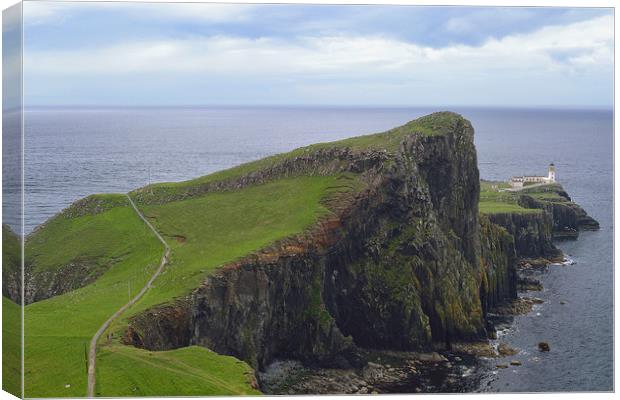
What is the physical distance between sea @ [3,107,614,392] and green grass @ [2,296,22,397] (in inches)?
144

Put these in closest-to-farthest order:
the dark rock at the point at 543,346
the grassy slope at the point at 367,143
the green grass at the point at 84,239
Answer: the dark rock at the point at 543,346
the green grass at the point at 84,239
the grassy slope at the point at 367,143

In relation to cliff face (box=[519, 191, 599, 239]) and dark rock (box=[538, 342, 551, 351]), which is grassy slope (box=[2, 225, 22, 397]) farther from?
cliff face (box=[519, 191, 599, 239])

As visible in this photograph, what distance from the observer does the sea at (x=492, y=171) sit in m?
49.7

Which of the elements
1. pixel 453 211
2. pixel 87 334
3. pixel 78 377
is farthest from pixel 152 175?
pixel 78 377

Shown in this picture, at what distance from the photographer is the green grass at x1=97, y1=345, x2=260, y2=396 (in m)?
31.9

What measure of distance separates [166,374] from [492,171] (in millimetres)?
109084

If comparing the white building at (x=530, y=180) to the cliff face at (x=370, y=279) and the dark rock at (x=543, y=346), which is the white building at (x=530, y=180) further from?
the dark rock at (x=543, y=346)

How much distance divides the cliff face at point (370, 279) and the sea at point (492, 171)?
16.5 ft

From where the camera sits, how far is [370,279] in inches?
2186

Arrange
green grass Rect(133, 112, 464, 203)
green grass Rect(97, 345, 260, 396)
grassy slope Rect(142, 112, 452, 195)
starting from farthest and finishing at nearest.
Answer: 1. green grass Rect(133, 112, 464, 203)
2. grassy slope Rect(142, 112, 452, 195)
3. green grass Rect(97, 345, 260, 396)

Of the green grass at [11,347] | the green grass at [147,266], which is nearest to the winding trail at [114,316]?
the green grass at [147,266]

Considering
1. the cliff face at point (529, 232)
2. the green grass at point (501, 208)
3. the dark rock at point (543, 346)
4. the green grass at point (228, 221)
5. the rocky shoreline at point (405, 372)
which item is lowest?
the rocky shoreline at point (405, 372)

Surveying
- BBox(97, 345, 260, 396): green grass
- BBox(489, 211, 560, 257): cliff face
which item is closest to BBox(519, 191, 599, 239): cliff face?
BBox(489, 211, 560, 257): cliff face

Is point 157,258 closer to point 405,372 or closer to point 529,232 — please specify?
point 405,372
